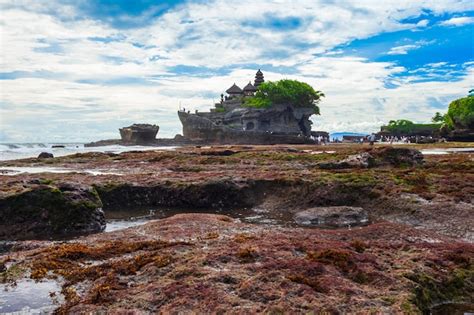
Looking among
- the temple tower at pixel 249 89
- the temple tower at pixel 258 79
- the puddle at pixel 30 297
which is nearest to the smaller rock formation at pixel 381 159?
the puddle at pixel 30 297

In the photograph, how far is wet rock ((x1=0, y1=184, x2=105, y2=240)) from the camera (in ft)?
60.4

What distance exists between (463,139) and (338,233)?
84.0 m

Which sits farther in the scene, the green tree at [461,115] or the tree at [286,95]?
the tree at [286,95]

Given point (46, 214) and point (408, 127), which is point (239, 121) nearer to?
point (408, 127)

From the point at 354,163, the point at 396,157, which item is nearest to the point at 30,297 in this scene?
the point at 354,163

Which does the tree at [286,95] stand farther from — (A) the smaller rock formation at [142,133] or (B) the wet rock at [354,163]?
(B) the wet rock at [354,163]

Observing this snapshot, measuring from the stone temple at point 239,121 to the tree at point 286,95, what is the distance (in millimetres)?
1548

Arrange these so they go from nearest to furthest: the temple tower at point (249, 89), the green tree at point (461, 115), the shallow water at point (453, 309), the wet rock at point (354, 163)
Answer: the shallow water at point (453, 309), the wet rock at point (354, 163), the green tree at point (461, 115), the temple tower at point (249, 89)

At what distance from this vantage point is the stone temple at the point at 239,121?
393ft

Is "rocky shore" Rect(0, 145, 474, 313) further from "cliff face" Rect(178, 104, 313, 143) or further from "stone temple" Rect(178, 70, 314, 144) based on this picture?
"cliff face" Rect(178, 104, 313, 143)

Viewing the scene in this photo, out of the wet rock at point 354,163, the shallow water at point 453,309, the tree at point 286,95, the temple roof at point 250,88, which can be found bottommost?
the shallow water at point 453,309

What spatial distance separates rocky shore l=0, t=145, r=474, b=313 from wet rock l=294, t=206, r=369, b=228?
0.24 ft

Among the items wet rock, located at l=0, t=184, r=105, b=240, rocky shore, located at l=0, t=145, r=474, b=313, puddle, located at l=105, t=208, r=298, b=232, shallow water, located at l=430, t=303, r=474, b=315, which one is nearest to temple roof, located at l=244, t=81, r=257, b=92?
rocky shore, located at l=0, t=145, r=474, b=313

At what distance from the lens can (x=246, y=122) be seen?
129000 millimetres
